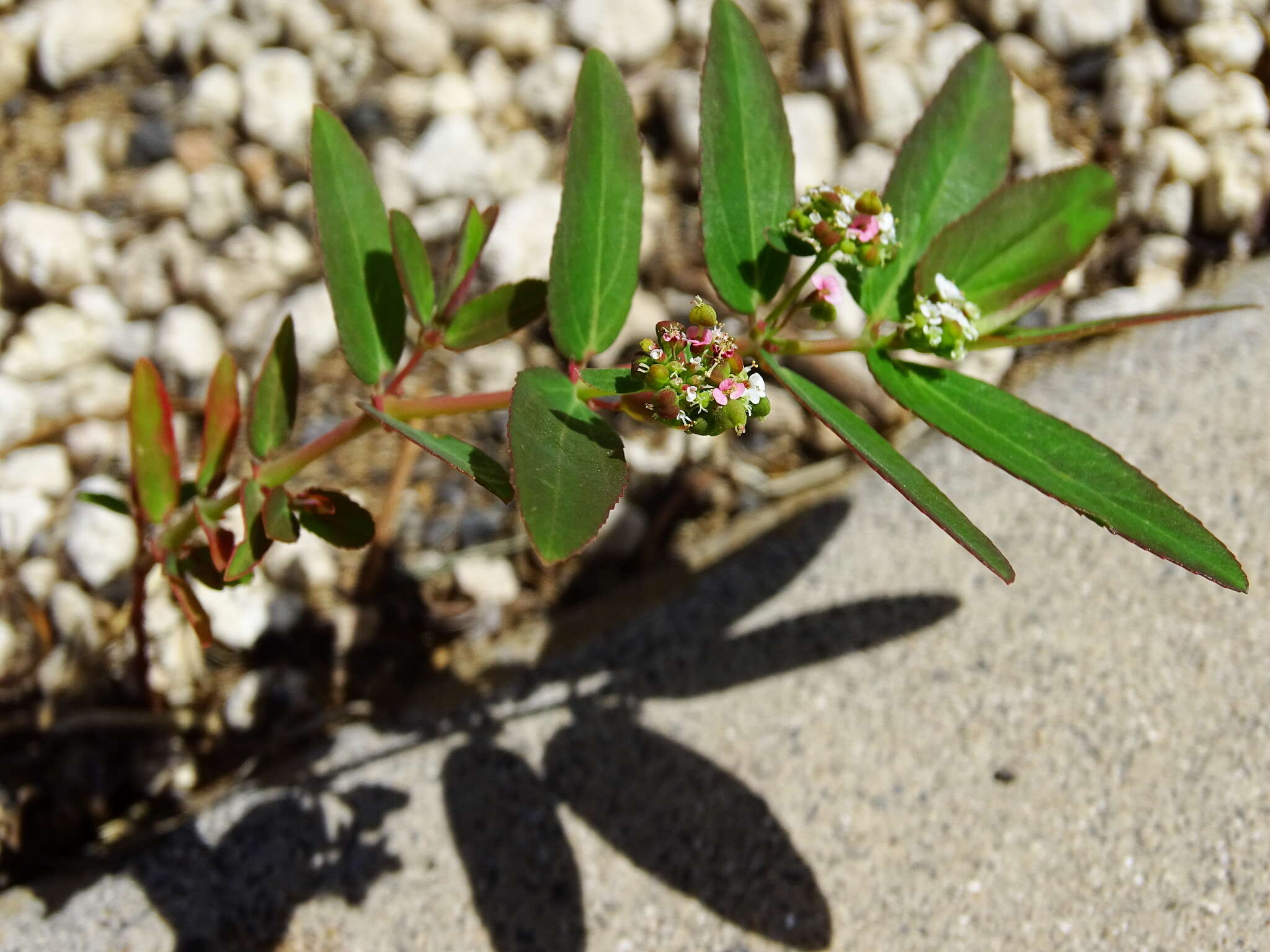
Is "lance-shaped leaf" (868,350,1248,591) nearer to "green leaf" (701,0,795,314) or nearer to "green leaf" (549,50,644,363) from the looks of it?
"green leaf" (701,0,795,314)

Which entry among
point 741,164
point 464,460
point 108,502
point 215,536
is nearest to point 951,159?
point 741,164

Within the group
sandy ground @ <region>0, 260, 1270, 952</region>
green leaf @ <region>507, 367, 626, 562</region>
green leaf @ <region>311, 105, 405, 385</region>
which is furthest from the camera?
sandy ground @ <region>0, 260, 1270, 952</region>

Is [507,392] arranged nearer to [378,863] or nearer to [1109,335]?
[378,863]

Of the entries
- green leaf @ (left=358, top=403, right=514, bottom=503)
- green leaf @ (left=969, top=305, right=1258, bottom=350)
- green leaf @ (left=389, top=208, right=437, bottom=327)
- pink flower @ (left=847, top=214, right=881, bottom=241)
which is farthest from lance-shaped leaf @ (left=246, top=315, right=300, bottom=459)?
green leaf @ (left=969, top=305, right=1258, bottom=350)

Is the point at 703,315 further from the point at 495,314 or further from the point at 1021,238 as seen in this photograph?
the point at 1021,238

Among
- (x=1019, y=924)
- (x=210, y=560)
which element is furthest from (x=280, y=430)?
(x=1019, y=924)

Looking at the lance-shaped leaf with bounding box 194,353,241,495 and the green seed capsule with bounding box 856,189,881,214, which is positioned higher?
the green seed capsule with bounding box 856,189,881,214

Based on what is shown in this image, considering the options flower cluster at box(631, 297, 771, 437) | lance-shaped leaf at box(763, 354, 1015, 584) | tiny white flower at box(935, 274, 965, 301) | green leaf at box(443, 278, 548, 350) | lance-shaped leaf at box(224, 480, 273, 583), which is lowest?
lance-shaped leaf at box(224, 480, 273, 583)

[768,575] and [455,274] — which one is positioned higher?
[455,274]
